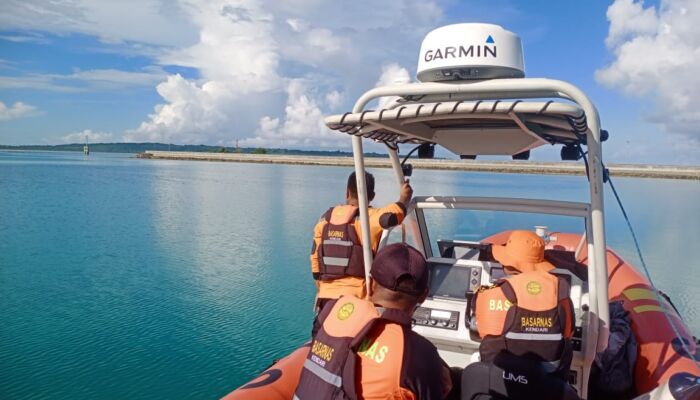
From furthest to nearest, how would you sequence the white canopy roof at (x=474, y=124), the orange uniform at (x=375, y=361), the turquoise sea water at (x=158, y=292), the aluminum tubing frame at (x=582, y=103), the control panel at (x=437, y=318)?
1. the turquoise sea water at (x=158, y=292)
2. the control panel at (x=437, y=318)
3. the aluminum tubing frame at (x=582, y=103)
4. the white canopy roof at (x=474, y=124)
5. the orange uniform at (x=375, y=361)

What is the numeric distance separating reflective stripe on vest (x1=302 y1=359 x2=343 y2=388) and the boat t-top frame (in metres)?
1.15

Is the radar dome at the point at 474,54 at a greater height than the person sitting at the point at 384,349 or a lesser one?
greater

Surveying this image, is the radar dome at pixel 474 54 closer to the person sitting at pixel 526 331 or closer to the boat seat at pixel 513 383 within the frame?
the person sitting at pixel 526 331

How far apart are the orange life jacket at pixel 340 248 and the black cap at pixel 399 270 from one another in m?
1.48

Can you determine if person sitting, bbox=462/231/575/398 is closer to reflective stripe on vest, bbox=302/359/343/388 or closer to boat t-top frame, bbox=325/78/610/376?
boat t-top frame, bbox=325/78/610/376

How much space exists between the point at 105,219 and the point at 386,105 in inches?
446

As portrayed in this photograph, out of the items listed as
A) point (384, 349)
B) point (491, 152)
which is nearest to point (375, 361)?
point (384, 349)

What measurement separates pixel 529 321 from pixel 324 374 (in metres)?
0.87

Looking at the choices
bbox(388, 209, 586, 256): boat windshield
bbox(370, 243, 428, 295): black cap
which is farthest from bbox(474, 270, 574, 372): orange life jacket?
bbox(388, 209, 586, 256): boat windshield

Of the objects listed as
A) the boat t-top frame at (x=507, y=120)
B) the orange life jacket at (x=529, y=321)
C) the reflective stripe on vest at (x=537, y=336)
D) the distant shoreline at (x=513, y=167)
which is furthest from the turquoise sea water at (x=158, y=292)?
the distant shoreline at (x=513, y=167)

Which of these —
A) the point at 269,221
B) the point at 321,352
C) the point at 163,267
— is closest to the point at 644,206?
the point at 269,221

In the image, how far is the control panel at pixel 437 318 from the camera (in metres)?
2.61

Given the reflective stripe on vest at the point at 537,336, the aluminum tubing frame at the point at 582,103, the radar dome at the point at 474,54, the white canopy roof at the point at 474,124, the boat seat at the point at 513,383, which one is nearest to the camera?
the boat seat at the point at 513,383

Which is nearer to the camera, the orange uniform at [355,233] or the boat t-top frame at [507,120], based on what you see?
the boat t-top frame at [507,120]
